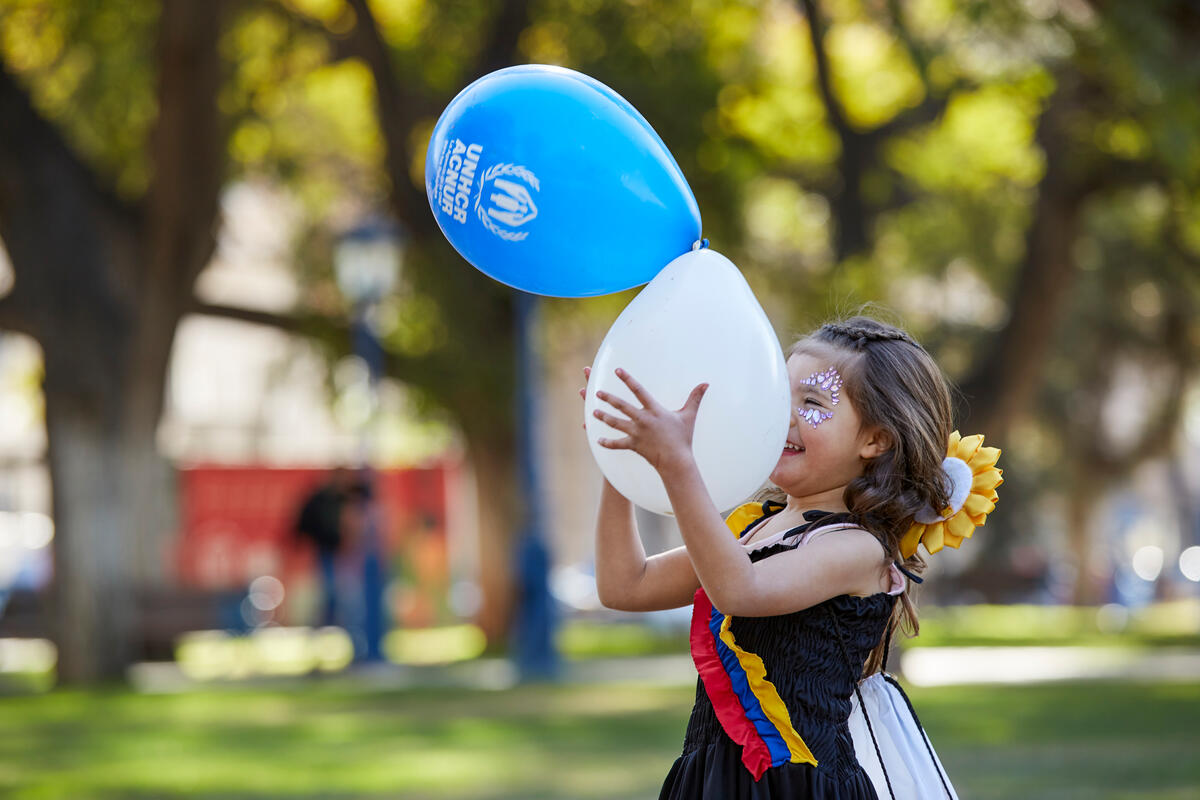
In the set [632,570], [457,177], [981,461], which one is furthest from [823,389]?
[457,177]

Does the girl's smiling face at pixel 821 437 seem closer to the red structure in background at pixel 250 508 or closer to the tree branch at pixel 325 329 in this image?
the tree branch at pixel 325 329

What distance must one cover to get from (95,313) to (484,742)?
610cm

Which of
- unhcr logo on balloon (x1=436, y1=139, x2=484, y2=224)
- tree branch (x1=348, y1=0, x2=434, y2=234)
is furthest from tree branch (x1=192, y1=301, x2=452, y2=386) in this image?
unhcr logo on balloon (x1=436, y1=139, x2=484, y2=224)

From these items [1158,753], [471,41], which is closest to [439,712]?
[1158,753]

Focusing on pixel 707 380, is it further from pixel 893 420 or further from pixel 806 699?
pixel 806 699

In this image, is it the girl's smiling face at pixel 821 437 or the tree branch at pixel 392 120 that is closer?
the girl's smiling face at pixel 821 437

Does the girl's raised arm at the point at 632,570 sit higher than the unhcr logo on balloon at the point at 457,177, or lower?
lower

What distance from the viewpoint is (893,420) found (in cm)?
281

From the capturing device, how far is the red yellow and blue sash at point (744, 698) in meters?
2.71

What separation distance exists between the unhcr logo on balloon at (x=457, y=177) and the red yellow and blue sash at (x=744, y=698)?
0.84 meters

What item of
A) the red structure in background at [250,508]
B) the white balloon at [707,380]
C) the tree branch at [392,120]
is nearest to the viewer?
the white balloon at [707,380]

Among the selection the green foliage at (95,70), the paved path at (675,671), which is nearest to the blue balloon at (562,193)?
the paved path at (675,671)

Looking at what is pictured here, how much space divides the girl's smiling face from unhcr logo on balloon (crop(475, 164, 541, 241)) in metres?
0.54

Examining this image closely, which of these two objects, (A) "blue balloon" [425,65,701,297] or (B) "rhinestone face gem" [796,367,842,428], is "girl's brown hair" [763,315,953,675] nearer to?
(B) "rhinestone face gem" [796,367,842,428]
